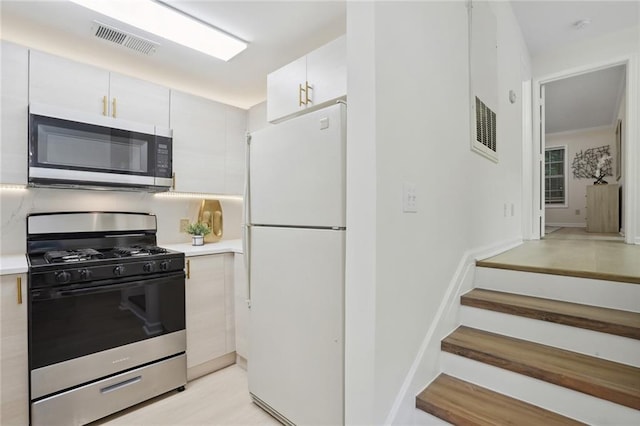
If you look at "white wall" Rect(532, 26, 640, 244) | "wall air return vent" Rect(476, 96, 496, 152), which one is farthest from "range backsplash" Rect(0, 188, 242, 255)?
"white wall" Rect(532, 26, 640, 244)

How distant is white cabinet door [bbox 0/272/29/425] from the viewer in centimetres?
161

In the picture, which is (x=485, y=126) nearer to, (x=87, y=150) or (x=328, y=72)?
(x=328, y=72)

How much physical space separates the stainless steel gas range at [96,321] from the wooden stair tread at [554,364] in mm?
1847

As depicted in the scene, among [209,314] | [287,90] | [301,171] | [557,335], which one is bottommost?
[209,314]

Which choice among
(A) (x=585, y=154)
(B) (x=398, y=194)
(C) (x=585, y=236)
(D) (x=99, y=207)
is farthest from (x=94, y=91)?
(A) (x=585, y=154)

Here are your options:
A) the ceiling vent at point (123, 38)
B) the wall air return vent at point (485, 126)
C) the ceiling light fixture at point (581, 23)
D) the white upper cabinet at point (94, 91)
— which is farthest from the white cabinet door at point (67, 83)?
the ceiling light fixture at point (581, 23)

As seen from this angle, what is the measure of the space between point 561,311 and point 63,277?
9.18 feet

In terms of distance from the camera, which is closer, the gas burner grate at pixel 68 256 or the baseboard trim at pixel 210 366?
the gas burner grate at pixel 68 256

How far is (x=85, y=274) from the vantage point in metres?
1.81

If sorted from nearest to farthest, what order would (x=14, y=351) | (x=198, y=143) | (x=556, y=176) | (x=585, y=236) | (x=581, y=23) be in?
(x=14, y=351) → (x=198, y=143) → (x=581, y=23) → (x=585, y=236) → (x=556, y=176)

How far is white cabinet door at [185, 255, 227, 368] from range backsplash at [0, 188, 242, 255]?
0.72 meters

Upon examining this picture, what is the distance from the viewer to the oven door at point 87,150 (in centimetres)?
198

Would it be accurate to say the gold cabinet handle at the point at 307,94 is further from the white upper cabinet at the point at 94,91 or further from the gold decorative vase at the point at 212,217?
the gold decorative vase at the point at 212,217

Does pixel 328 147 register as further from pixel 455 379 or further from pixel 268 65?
pixel 268 65
